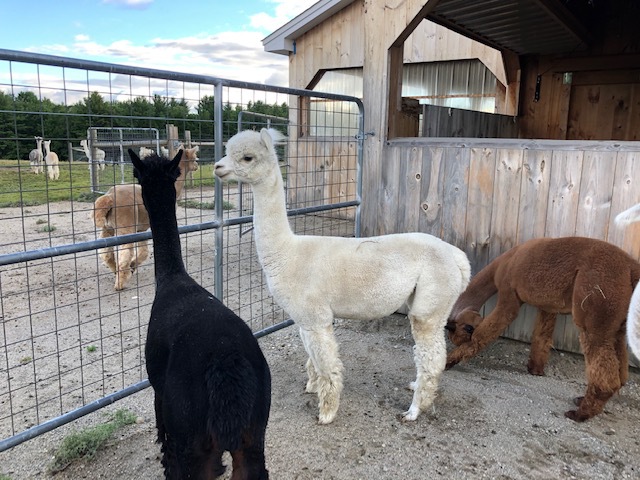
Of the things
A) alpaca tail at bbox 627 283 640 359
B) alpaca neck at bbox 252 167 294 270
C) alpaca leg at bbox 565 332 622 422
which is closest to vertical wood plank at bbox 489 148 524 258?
alpaca leg at bbox 565 332 622 422

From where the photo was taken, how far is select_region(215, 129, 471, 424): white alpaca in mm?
2980

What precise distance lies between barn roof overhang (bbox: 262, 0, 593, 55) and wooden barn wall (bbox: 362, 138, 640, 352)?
146 cm

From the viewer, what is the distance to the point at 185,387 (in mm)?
1680

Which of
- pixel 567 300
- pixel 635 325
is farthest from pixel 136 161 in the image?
pixel 567 300

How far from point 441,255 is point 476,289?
110 cm

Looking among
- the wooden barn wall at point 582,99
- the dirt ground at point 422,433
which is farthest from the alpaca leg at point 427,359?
the wooden barn wall at point 582,99

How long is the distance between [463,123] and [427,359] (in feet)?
16.0

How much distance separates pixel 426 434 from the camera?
3.03 meters

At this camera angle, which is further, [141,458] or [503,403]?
[503,403]

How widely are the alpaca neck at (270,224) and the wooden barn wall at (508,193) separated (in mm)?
2054

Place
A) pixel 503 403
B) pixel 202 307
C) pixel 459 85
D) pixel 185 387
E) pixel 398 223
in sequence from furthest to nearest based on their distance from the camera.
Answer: pixel 459 85, pixel 398 223, pixel 503 403, pixel 202 307, pixel 185 387

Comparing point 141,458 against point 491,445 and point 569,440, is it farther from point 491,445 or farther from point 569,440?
point 569,440

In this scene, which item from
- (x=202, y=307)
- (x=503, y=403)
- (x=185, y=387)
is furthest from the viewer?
(x=503, y=403)

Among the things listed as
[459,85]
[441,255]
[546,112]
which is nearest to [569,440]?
[441,255]
